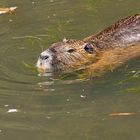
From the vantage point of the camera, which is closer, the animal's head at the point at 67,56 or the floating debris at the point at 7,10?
the animal's head at the point at 67,56

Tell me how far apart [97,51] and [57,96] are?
1382 mm

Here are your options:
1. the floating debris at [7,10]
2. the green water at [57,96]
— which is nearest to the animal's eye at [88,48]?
the green water at [57,96]

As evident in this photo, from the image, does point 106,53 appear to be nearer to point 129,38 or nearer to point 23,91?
point 129,38

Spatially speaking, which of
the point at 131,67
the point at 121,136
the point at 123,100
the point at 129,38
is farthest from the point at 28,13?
the point at 121,136

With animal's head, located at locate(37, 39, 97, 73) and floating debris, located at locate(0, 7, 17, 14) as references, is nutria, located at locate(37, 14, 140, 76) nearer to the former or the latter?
animal's head, located at locate(37, 39, 97, 73)

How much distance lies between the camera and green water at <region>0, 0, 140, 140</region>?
454 cm

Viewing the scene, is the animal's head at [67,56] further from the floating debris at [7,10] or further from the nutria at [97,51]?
the floating debris at [7,10]

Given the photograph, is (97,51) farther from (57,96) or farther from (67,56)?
(57,96)

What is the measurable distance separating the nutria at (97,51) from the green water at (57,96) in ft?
0.62

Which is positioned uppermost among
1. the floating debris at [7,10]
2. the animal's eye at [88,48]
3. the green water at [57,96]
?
the floating debris at [7,10]

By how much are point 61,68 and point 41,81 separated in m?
0.40

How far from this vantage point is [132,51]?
654 cm

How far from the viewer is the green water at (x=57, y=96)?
454 centimetres

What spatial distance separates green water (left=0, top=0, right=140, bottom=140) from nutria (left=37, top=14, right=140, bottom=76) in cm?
19
